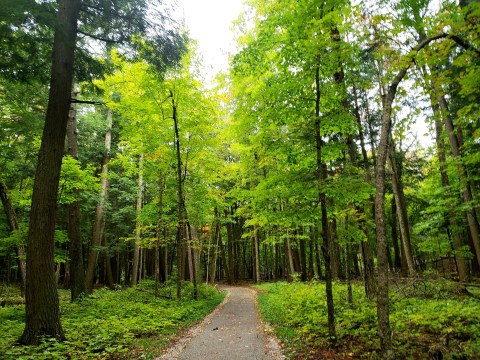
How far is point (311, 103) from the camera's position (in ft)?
25.4

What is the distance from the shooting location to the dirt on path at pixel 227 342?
6730mm

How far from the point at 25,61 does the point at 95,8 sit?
2.21 metres

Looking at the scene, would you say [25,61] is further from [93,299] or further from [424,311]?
[424,311]

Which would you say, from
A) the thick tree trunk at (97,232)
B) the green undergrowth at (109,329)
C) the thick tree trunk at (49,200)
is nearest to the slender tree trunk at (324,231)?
the green undergrowth at (109,329)

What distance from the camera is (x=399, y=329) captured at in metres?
6.85

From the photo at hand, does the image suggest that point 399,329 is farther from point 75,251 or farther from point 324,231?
point 75,251

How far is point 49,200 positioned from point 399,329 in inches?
338

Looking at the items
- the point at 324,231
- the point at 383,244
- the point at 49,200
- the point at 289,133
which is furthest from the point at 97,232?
the point at 383,244

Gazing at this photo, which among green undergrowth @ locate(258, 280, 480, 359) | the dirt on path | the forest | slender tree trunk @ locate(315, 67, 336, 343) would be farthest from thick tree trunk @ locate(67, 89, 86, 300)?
slender tree trunk @ locate(315, 67, 336, 343)

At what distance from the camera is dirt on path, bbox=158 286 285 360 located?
6730 millimetres

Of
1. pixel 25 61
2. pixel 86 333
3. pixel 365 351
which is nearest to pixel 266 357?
pixel 365 351

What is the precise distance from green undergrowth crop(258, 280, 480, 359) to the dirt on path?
0.48 m

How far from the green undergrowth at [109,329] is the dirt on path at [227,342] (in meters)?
0.49

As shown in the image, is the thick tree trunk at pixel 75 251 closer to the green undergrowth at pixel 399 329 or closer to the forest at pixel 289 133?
the forest at pixel 289 133
